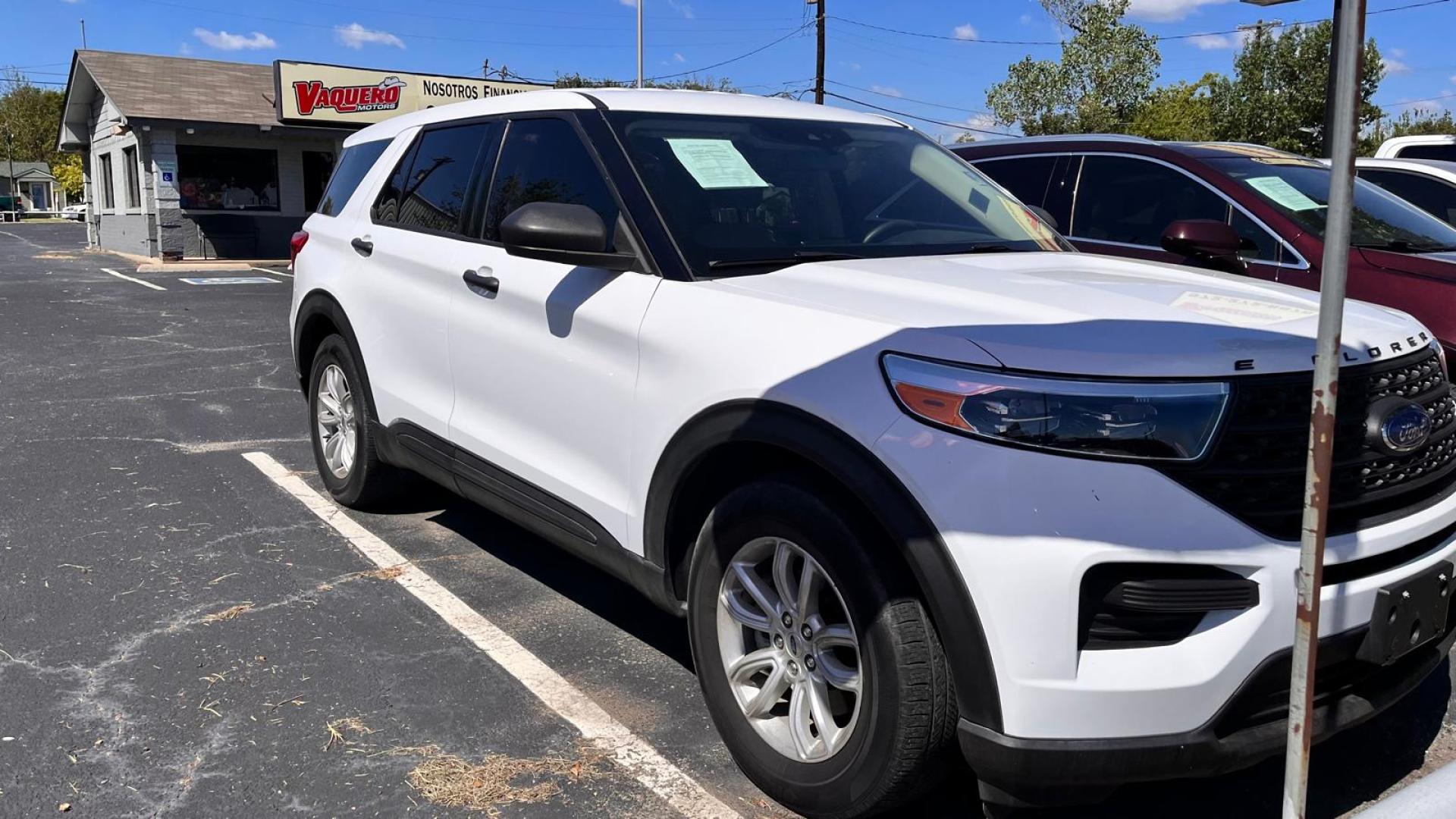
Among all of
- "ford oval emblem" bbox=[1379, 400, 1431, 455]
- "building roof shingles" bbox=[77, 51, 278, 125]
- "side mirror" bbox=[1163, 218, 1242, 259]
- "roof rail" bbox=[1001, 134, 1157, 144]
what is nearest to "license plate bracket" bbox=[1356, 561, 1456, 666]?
"ford oval emblem" bbox=[1379, 400, 1431, 455]

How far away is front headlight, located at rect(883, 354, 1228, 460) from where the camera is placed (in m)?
2.29

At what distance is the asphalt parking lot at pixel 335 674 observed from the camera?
9.78 feet

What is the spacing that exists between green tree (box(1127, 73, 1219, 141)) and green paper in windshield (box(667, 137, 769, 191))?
145 ft

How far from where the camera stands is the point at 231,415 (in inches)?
305

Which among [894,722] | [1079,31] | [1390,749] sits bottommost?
[1390,749]

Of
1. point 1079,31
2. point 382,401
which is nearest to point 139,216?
point 382,401

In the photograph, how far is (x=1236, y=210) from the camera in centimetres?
589

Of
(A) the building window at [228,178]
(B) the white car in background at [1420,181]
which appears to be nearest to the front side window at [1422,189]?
(B) the white car in background at [1420,181]

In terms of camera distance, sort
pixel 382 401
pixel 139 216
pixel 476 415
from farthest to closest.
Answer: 1. pixel 139 216
2. pixel 382 401
3. pixel 476 415

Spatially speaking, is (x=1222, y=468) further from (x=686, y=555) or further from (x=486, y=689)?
(x=486, y=689)

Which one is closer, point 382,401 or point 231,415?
point 382,401

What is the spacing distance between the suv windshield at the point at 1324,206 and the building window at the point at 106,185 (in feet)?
98.5

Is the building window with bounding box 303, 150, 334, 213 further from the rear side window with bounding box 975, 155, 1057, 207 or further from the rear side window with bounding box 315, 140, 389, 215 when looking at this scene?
the rear side window with bounding box 975, 155, 1057, 207

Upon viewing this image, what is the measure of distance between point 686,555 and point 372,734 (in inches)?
41.1
